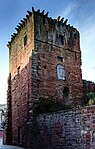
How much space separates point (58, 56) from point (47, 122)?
7.17 metres

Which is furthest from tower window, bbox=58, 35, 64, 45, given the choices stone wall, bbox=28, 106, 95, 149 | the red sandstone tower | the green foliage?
stone wall, bbox=28, 106, 95, 149

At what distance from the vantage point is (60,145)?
14.0 meters

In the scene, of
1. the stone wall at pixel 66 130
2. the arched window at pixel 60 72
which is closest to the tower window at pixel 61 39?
the arched window at pixel 60 72

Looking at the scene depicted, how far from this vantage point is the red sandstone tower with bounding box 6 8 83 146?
1905 centimetres

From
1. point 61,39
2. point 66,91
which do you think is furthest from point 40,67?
point 61,39

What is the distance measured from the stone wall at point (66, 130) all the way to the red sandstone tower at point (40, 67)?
6.30 ft

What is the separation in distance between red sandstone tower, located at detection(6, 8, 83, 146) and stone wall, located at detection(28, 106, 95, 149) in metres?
1.92

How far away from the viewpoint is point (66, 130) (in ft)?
44.8

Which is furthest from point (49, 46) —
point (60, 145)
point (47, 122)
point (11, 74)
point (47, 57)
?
point (60, 145)

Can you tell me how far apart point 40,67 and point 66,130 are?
7.07 metres

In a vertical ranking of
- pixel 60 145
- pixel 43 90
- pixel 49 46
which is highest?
pixel 49 46

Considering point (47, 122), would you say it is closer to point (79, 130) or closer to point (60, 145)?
point (60, 145)

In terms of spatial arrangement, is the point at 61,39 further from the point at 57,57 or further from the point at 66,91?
the point at 66,91

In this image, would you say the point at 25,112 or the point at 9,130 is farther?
the point at 9,130
